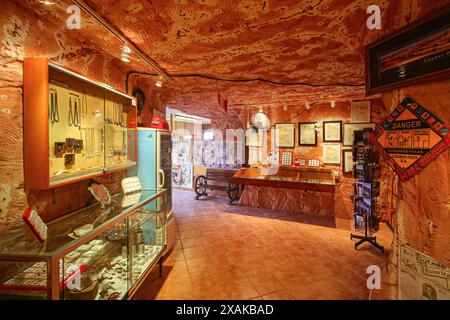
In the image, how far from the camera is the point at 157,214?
296 centimetres

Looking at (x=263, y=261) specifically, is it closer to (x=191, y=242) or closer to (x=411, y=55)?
(x=191, y=242)

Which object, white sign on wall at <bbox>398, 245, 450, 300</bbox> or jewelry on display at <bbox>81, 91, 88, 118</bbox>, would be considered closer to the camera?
white sign on wall at <bbox>398, 245, 450, 300</bbox>

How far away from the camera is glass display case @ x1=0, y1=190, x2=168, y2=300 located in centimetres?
135

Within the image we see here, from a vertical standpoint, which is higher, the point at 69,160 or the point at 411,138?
the point at 411,138

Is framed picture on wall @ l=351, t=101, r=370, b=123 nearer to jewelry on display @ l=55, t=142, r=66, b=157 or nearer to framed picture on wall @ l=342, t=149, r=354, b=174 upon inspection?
framed picture on wall @ l=342, t=149, r=354, b=174

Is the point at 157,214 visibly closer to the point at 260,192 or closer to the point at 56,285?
the point at 56,285

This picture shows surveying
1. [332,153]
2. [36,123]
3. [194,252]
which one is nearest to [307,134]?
[332,153]

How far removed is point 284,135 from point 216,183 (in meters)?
3.00

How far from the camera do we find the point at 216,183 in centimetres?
743

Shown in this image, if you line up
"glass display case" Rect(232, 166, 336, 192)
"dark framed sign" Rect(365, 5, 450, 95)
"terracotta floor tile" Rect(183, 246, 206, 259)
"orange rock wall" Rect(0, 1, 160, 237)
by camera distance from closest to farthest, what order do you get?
"dark framed sign" Rect(365, 5, 450, 95)
"orange rock wall" Rect(0, 1, 160, 237)
"terracotta floor tile" Rect(183, 246, 206, 259)
"glass display case" Rect(232, 166, 336, 192)

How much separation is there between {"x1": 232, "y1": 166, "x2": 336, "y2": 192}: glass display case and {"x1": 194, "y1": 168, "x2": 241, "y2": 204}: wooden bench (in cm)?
112

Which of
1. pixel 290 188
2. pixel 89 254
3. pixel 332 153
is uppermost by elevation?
pixel 332 153

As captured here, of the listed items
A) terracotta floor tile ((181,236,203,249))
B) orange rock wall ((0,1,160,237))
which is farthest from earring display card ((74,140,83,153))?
terracotta floor tile ((181,236,203,249))

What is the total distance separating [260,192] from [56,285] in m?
5.28
